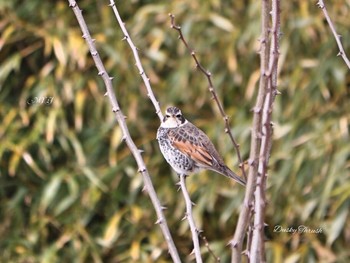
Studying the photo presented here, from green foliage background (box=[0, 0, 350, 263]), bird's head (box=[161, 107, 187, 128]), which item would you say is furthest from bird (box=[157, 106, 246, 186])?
green foliage background (box=[0, 0, 350, 263])

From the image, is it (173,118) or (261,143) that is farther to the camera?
(173,118)

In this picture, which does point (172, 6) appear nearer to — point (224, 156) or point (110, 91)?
point (224, 156)

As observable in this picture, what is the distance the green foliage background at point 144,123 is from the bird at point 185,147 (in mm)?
1307

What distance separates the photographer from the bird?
111 inches

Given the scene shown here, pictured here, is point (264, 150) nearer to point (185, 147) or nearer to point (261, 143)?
point (261, 143)

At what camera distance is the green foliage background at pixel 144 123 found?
4211mm

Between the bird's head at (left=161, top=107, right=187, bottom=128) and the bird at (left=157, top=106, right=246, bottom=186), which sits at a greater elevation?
the bird's head at (left=161, top=107, right=187, bottom=128)

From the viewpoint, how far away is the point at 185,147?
2.88 m

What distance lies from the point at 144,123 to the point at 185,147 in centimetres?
169

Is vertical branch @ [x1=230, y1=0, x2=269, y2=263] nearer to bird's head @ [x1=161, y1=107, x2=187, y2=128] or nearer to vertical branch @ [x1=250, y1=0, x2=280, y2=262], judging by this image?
vertical branch @ [x1=250, y1=0, x2=280, y2=262]

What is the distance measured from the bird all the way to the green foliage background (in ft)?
4.29

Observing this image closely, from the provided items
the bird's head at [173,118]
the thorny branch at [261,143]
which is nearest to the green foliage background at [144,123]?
the bird's head at [173,118]

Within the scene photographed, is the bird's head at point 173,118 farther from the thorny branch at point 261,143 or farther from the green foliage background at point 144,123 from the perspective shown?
the thorny branch at point 261,143

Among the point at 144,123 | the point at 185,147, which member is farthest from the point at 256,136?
the point at 144,123
